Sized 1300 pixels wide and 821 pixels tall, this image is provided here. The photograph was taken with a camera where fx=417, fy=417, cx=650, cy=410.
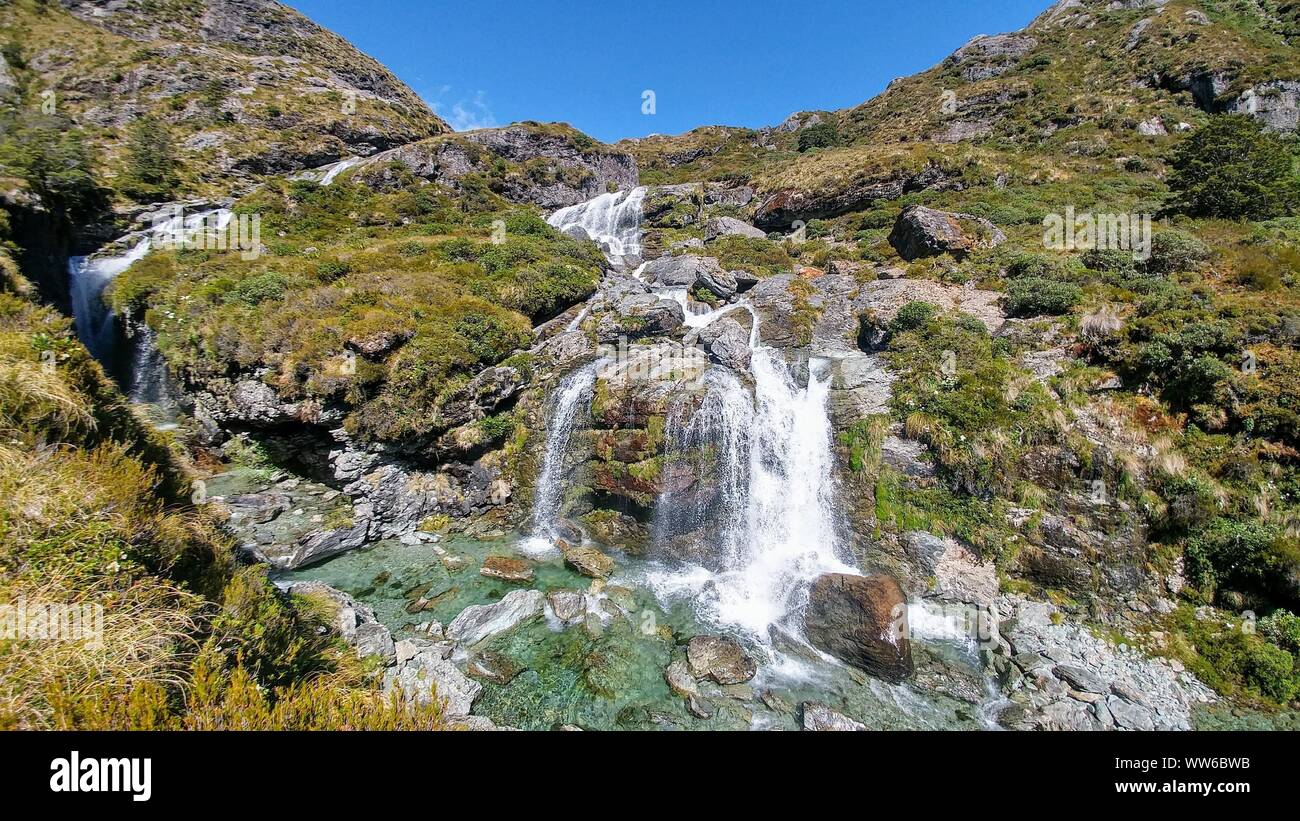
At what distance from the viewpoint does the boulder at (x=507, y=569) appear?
41.6ft

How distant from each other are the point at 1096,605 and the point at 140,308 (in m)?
37.1

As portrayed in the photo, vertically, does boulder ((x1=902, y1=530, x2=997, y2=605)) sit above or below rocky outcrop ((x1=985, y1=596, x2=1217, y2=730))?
above

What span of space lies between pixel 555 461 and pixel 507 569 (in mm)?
4235

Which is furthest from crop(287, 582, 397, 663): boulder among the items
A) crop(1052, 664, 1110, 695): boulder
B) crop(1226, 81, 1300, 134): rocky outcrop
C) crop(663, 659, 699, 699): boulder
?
crop(1226, 81, 1300, 134): rocky outcrop

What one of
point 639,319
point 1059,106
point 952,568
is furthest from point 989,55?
point 952,568

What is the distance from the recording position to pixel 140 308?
19.4 metres

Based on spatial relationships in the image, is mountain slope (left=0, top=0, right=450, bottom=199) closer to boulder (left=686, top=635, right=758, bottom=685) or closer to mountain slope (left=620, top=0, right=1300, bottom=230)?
mountain slope (left=620, top=0, right=1300, bottom=230)

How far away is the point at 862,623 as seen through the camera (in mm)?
10227

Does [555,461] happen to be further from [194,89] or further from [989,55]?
[989,55]

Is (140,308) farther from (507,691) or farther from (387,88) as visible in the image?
(387,88)

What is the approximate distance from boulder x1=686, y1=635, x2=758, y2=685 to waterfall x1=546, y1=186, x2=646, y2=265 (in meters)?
30.7

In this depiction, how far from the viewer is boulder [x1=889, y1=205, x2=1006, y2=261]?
22.9m

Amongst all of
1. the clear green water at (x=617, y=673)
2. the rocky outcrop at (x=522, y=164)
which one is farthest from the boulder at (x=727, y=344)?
the rocky outcrop at (x=522, y=164)
